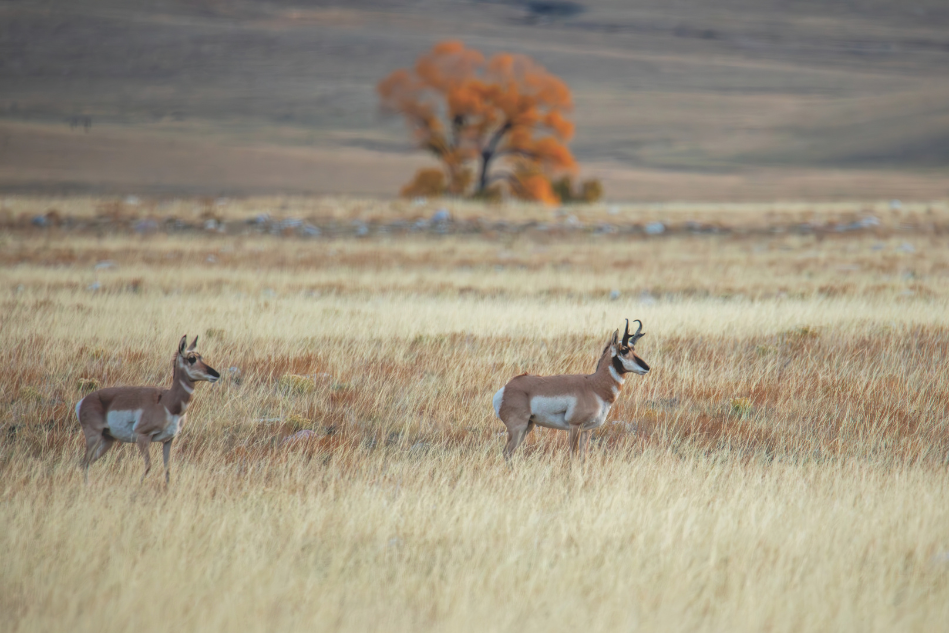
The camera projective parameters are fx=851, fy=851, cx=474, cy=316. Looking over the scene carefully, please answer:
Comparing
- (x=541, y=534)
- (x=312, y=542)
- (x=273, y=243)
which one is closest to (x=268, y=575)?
(x=312, y=542)

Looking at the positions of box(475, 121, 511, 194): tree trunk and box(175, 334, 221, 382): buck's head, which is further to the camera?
box(475, 121, 511, 194): tree trunk

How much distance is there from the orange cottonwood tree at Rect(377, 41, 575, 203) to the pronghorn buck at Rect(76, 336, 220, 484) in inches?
1756

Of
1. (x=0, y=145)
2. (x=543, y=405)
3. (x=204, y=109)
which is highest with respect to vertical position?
(x=204, y=109)

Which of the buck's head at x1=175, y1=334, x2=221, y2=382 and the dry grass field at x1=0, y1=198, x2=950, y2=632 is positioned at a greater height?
the buck's head at x1=175, y1=334, x2=221, y2=382

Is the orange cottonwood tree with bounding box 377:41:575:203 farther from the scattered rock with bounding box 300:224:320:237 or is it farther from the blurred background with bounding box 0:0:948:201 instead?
the blurred background with bounding box 0:0:948:201

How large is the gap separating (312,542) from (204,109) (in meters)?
161

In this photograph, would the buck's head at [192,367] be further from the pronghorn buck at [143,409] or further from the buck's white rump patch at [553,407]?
the buck's white rump patch at [553,407]

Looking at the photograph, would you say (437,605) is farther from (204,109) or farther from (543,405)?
(204,109)

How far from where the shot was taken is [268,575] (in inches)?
223

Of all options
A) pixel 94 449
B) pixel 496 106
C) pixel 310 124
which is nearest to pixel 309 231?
pixel 496 106

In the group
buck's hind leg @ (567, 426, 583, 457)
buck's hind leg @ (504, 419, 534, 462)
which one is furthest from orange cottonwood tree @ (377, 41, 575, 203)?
buck's hind leg @ (504, 419, 534, 462)

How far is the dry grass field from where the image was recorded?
5.47 m

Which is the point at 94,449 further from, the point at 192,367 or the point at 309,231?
the point at 309,231

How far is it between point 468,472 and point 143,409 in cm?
281
